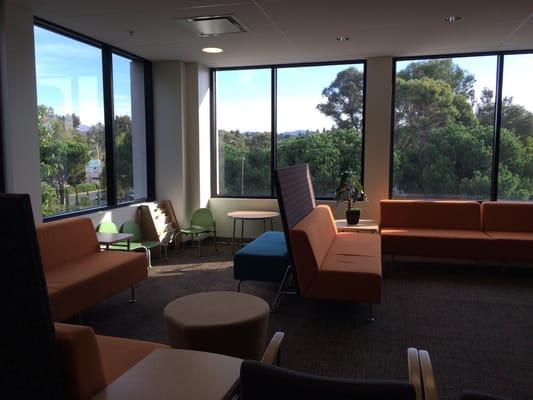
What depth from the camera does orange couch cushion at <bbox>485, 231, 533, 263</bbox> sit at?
4.86 m

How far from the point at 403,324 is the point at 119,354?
241cm

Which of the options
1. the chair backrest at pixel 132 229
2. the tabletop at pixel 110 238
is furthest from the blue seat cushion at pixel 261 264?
the chair backrest at pixel 132 229

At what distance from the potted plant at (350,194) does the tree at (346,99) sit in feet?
3.24

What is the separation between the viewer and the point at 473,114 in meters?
5.94

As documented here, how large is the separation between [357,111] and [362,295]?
3.54m

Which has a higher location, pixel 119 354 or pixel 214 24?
pixel 214 24

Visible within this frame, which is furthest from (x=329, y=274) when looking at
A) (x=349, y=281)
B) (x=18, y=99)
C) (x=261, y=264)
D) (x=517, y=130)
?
(x=517, y=130)

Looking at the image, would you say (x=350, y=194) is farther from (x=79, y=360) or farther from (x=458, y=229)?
(x=79, y=360)

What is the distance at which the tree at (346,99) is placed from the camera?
631 centimetres

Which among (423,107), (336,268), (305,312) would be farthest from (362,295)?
(423,107)

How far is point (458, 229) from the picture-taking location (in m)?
5.55

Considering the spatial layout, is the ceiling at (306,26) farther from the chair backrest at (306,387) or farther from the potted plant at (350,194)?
the chair backrest at (306,387)

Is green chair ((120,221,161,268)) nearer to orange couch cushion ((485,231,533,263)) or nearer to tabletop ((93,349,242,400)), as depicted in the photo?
tabletop ((93,349,242,400))

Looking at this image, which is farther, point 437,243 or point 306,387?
point 437,243
